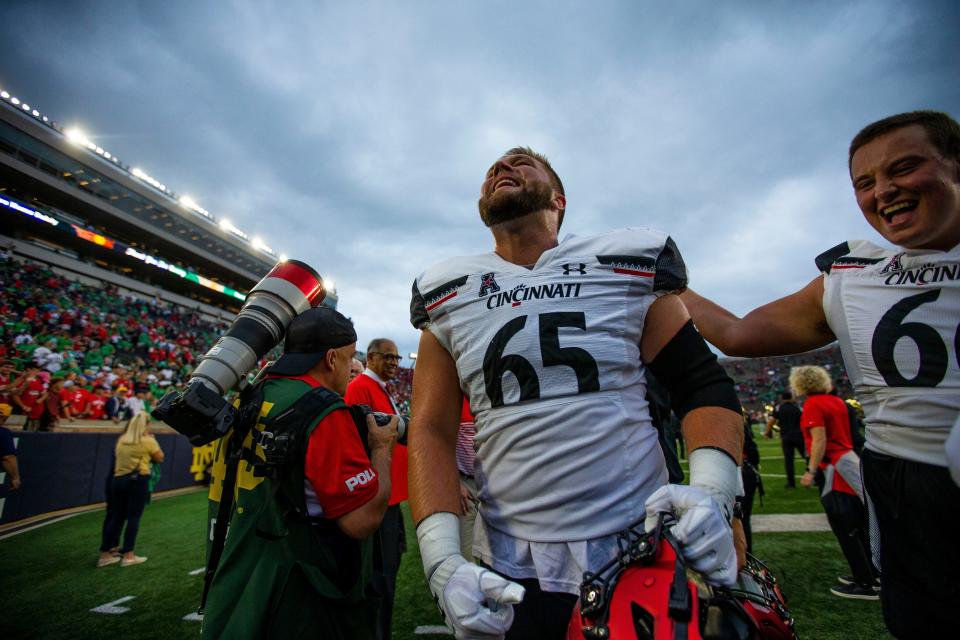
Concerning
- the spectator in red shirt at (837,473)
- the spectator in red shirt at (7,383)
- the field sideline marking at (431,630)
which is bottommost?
the field sideline marking at (431,630)

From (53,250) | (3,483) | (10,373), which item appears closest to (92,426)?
(10,373)


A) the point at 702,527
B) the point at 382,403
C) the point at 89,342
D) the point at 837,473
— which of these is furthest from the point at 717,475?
the point at 89,342

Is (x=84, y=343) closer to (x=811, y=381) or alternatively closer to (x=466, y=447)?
(x=466, y=447)

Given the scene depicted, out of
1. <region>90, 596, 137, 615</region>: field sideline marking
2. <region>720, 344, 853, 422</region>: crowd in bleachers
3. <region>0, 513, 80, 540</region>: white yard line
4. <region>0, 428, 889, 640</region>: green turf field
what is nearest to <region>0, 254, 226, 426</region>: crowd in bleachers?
<region>0, 513, 80, 540</region>: white yard line

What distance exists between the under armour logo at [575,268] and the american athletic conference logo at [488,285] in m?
0.22

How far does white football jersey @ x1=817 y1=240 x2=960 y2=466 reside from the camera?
52.8 inches

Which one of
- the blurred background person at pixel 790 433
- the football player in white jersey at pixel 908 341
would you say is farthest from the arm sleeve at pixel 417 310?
the blurred background person at pixel 790 433

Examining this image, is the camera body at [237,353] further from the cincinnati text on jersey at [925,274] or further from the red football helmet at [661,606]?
the cincinnati text on jersey at [925,274]

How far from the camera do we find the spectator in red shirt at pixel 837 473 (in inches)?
154

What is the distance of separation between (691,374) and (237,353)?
1838 mm

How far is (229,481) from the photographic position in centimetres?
201

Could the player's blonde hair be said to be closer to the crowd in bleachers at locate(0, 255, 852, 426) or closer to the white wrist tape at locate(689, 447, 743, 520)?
the white wrist tape at locate(689, 447, 743, 520)

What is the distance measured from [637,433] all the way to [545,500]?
32cm

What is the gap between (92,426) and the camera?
11.3 meters
